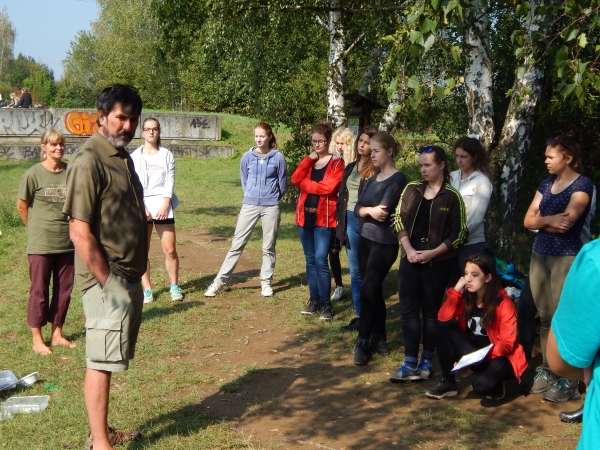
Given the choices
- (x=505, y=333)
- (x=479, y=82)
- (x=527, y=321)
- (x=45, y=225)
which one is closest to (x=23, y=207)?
(x=45, y=225)

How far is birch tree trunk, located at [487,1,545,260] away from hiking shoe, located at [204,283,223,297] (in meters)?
3.18

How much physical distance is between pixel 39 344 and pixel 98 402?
2.47 metres

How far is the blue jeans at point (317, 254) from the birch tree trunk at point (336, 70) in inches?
214

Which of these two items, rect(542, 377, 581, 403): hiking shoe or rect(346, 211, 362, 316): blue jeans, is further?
rect(346, 211, 362, 316): blue jeans

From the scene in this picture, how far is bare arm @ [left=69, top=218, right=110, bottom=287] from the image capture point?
3885 millimetres

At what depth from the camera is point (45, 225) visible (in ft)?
20.2

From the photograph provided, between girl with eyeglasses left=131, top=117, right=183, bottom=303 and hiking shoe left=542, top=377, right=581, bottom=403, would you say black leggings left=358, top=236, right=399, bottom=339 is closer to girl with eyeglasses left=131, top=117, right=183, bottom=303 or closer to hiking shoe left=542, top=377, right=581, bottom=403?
hiking shoe left=542, top=377, right=581, bottom=403

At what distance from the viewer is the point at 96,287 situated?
4035 millimetres

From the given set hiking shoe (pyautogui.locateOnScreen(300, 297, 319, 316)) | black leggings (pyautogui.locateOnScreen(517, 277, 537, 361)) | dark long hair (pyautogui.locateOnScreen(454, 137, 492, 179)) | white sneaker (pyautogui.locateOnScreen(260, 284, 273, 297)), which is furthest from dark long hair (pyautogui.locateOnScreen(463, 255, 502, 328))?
white sneaker (pyautogui.locateOnScreen(260, 284, 273, 297))

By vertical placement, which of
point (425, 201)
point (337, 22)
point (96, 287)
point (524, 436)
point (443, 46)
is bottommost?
point (524, 436)

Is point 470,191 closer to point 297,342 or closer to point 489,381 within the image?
point 489,381

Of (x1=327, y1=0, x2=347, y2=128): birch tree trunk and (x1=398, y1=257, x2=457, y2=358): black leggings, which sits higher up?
(x1=327, y1=0, x2=347, y2=128): birch tree trunk

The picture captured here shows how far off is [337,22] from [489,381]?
8294mm

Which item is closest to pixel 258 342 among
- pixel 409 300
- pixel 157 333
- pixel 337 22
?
pixel 157 333
